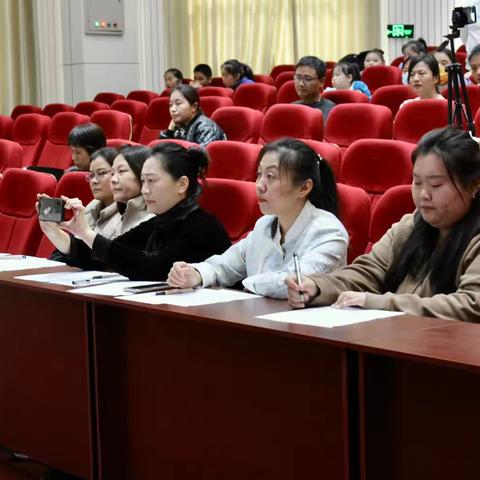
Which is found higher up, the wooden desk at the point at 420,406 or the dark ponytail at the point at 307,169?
the dark ponytail at the point at 307,169

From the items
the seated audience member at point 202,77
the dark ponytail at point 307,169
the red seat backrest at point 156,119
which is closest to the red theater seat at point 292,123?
the red seat backrest at point 156,119

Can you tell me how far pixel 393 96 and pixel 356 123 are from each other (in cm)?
129

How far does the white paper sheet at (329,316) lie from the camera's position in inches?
78.4

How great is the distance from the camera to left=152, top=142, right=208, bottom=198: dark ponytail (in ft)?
9.77

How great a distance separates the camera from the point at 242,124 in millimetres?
5504

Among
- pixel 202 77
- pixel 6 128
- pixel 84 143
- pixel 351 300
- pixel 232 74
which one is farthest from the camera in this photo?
pixel 202 77

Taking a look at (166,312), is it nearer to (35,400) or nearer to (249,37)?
(35,400)

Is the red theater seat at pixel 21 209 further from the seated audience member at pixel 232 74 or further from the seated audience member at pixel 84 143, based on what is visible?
the seated audience member at pixel 232 74

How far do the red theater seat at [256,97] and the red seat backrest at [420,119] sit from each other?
2.36 m

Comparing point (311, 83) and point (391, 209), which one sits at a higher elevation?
point (311, 83)

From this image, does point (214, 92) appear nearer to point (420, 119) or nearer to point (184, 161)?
point (420, 119)

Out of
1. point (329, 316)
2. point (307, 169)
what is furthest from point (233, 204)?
point (329, 316)

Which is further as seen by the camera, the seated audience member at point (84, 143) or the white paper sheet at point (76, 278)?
the seated audience member at point (84, 143)

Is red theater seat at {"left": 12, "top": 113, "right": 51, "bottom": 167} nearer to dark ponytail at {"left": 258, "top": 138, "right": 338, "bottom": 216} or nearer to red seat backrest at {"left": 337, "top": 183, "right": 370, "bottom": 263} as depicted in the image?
red seat backrest at {"left": 337, "top": 183, "right": 370, "bottom": 263}
